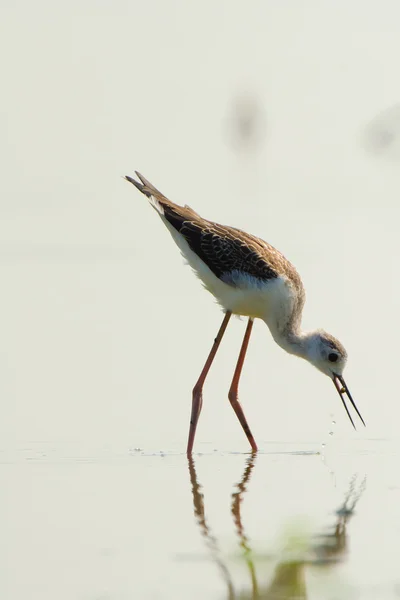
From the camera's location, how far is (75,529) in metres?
8.92

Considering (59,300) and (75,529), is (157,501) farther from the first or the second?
(59,300)

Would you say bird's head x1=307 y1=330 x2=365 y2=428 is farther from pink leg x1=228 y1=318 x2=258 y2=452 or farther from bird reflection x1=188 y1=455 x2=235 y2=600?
bird reflection x1=188 y1=455 x2=235 y2=600

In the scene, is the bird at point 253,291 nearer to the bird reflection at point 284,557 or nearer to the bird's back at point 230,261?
the bird's back at point 230,261

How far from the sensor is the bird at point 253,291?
12.9 m

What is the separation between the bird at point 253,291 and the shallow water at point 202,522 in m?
0.87

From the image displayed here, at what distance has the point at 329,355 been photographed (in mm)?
12938

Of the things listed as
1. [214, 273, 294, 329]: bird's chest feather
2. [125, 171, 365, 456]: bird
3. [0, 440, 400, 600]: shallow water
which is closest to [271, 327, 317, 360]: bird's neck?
[125, 171, 365, 456]: bird

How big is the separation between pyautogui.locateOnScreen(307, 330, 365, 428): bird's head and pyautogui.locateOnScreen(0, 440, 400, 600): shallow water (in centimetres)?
78

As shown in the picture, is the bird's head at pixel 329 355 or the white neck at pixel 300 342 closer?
the bird's head at pixel 329 355

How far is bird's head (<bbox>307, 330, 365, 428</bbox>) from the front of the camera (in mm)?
12930

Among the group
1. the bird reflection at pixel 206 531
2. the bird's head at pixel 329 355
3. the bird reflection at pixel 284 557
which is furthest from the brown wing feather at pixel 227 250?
the bird reflection at pixel 284 557

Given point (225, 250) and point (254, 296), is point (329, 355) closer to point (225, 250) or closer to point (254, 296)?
point (254, 296)

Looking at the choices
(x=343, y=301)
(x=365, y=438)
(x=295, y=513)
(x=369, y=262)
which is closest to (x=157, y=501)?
(x=295, y=513)

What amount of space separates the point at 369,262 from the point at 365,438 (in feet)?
25.8
